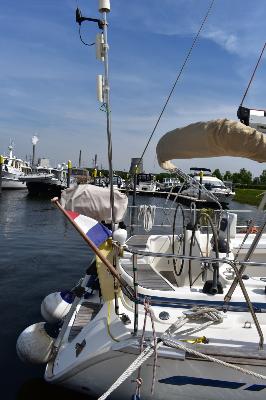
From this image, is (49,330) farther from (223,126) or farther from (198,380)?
(223,126)

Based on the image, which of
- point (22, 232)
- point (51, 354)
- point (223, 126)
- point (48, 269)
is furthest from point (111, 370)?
point (22, 232)

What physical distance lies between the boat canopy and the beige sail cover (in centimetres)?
96

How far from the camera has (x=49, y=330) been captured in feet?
21.1

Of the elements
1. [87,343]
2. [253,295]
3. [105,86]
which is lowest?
[87,343]

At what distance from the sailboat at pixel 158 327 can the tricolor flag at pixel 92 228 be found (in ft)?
0.06

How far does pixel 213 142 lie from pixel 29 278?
27.2 ft

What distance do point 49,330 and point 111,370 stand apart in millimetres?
1977

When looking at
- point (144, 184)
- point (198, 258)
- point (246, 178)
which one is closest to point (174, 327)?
point (198, 258)

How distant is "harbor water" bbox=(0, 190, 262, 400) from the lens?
6.20m

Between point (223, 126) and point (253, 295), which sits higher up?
point (223, 126)

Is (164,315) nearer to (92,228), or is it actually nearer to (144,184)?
(92,228)

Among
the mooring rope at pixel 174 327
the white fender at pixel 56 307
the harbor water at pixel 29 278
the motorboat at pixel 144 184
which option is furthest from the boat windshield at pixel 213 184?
the mooring rope at pixel 174 327

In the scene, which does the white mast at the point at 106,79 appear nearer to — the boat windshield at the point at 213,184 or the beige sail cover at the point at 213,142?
the beige sail cover at the point at 213,142

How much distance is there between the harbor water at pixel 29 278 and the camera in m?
6.20
